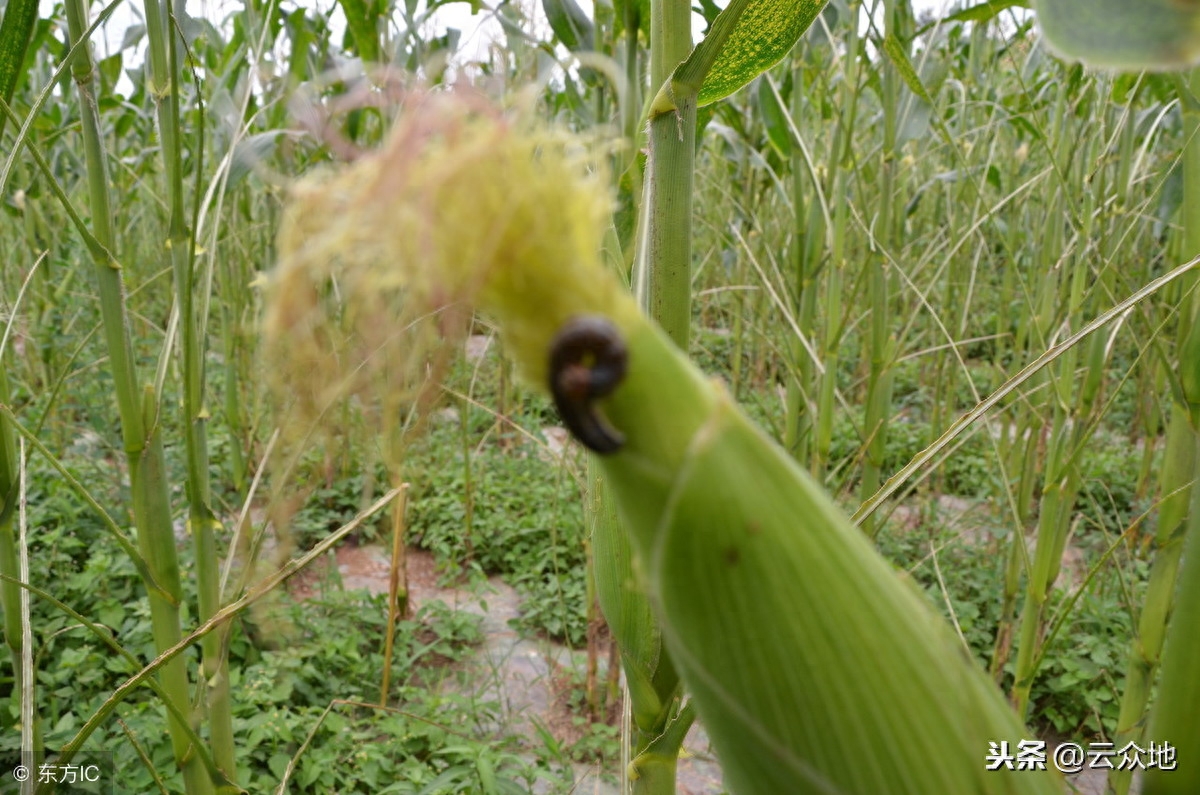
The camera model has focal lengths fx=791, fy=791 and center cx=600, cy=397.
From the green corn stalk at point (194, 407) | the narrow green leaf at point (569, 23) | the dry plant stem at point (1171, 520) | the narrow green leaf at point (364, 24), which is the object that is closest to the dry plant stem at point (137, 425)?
the green corn stalk at point (194, 407)

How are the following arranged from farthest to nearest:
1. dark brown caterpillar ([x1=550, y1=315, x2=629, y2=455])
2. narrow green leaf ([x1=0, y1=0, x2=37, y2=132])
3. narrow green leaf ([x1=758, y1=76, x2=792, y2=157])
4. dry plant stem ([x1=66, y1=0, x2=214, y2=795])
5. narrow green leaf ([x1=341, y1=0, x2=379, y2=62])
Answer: narrow green leaf ([x1=341, y1=0, x2=379, y2=62]), narrow green leaf ([x1=758, y1=76, x2=792, y2=157]), dry plant stem ([x1=66, y1=0, x2=214, y2=795]), narrow green leaf ([x1=0, y1=0, x2=37, y2=132]), dark brown caterpillar ([x1=550, y1=315, x2=629, y2=455])

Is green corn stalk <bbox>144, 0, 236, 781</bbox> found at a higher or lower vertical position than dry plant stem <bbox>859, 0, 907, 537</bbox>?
lower

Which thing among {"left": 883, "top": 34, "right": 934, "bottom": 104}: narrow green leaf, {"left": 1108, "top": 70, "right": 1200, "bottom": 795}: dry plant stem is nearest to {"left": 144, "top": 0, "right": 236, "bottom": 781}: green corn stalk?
{"left": 883, "top": 34, "right": 934, "bottom": 104}: narrow green leaf

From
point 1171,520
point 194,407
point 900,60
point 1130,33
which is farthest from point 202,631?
point 1171,520

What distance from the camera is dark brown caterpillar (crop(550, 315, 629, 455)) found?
0.68ft

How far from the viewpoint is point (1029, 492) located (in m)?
1.90

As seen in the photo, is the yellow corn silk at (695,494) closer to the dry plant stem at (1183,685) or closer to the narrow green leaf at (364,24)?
the dry plant stem at (1183,685)

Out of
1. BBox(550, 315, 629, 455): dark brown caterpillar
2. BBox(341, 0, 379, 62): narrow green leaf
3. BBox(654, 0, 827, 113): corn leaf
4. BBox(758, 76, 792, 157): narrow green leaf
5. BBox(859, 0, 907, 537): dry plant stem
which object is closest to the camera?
BBox(550, 315, 629, 455): dark brown caterpillar

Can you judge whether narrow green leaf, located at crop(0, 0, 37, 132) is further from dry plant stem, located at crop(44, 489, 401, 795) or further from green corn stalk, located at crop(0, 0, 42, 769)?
dry plant stem, located at crop(44, 489, 401, 795)

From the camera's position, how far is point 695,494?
215 millimetres

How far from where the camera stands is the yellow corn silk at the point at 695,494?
0.71ft

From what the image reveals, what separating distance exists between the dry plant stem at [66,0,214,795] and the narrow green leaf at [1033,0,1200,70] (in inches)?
29.4

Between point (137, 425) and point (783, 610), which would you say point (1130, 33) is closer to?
point (783, 610)

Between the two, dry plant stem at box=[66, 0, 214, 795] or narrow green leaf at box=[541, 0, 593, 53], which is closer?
dry plant stem at box=[66, 0, 214, 795]
